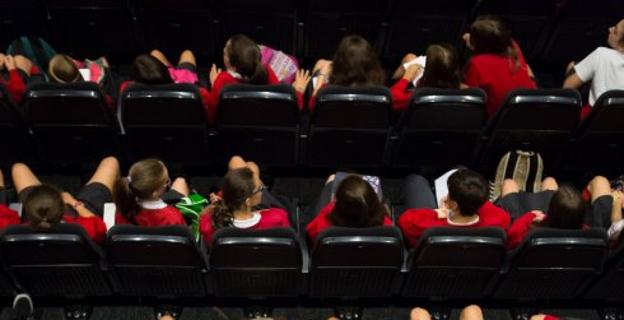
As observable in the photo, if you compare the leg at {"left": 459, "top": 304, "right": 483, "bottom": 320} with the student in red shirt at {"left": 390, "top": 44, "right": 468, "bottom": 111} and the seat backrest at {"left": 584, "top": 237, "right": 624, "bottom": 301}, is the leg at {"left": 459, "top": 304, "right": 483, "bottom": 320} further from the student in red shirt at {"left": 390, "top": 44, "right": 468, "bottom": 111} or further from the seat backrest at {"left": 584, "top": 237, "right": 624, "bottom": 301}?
the student in red shirt at {"left": 390, "top": 44, "right": 468, "bottom": 111}

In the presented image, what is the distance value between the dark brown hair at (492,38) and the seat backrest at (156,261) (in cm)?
175

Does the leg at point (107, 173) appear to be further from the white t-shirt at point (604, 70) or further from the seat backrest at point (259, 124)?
the white t-shirt at point (604, 70)

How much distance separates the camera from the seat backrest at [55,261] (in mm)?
2553

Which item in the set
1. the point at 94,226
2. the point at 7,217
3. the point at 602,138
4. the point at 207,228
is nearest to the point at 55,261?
the point at 94,226

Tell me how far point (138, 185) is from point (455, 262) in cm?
128

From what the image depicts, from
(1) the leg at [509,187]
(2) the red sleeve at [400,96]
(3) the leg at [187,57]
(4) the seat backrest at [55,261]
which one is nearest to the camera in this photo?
(4) the seat backrest at [55,261]

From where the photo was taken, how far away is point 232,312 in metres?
3.18

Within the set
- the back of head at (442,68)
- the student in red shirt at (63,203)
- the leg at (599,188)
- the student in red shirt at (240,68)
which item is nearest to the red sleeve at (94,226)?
the student in red shirt at (63,203)

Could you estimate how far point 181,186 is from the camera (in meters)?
3.33

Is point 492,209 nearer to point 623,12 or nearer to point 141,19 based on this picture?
point 623,12

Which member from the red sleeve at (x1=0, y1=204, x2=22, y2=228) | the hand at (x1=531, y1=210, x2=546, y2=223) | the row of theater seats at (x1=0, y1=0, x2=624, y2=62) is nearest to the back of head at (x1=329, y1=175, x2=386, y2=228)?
the hand at (x1=531, y1=210, x2=546, y2=223)

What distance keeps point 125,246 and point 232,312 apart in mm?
756

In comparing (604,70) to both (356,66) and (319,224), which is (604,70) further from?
(319,224)

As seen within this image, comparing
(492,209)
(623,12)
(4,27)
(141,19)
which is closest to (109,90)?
(141,19)
